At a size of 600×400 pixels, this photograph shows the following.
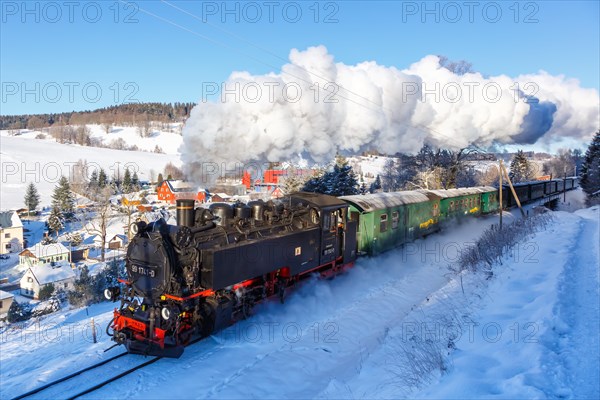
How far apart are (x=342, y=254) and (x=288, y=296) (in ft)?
8.50

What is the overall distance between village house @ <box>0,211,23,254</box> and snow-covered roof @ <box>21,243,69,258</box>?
517 centimetres

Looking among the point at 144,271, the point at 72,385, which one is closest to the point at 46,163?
the point at 144,271

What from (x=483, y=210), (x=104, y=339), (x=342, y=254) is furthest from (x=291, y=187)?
(x=104, y=339)

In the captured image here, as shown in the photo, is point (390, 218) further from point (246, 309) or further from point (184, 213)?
point (184, 213)

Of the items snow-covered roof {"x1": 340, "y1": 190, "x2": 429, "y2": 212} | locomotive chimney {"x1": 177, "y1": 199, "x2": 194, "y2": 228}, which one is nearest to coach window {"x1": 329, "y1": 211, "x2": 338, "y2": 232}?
snow-covered roof {"x1": 340, "y1": 190, "x2": 429, "y2": 212}

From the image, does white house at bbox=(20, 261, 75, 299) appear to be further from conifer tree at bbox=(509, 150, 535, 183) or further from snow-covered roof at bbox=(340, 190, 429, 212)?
conifer tree at bbox=(509, 150, 535, 183)

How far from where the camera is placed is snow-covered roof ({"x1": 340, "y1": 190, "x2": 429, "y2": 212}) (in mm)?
12938

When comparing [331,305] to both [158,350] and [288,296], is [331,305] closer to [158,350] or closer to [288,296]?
[288,296]

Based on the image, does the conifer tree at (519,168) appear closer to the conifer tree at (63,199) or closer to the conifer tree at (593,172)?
the conifer tree at (593,172)

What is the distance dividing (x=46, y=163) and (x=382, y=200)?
79762mm

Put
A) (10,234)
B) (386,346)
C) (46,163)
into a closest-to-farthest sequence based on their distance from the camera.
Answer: (386,346) < (10,234) < (46,163)

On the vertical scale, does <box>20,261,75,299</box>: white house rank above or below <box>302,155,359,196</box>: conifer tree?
below

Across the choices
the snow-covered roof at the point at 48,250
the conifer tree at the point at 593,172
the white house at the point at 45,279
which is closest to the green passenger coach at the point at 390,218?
the white house at the point at 45,279

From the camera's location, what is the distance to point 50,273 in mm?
28594
